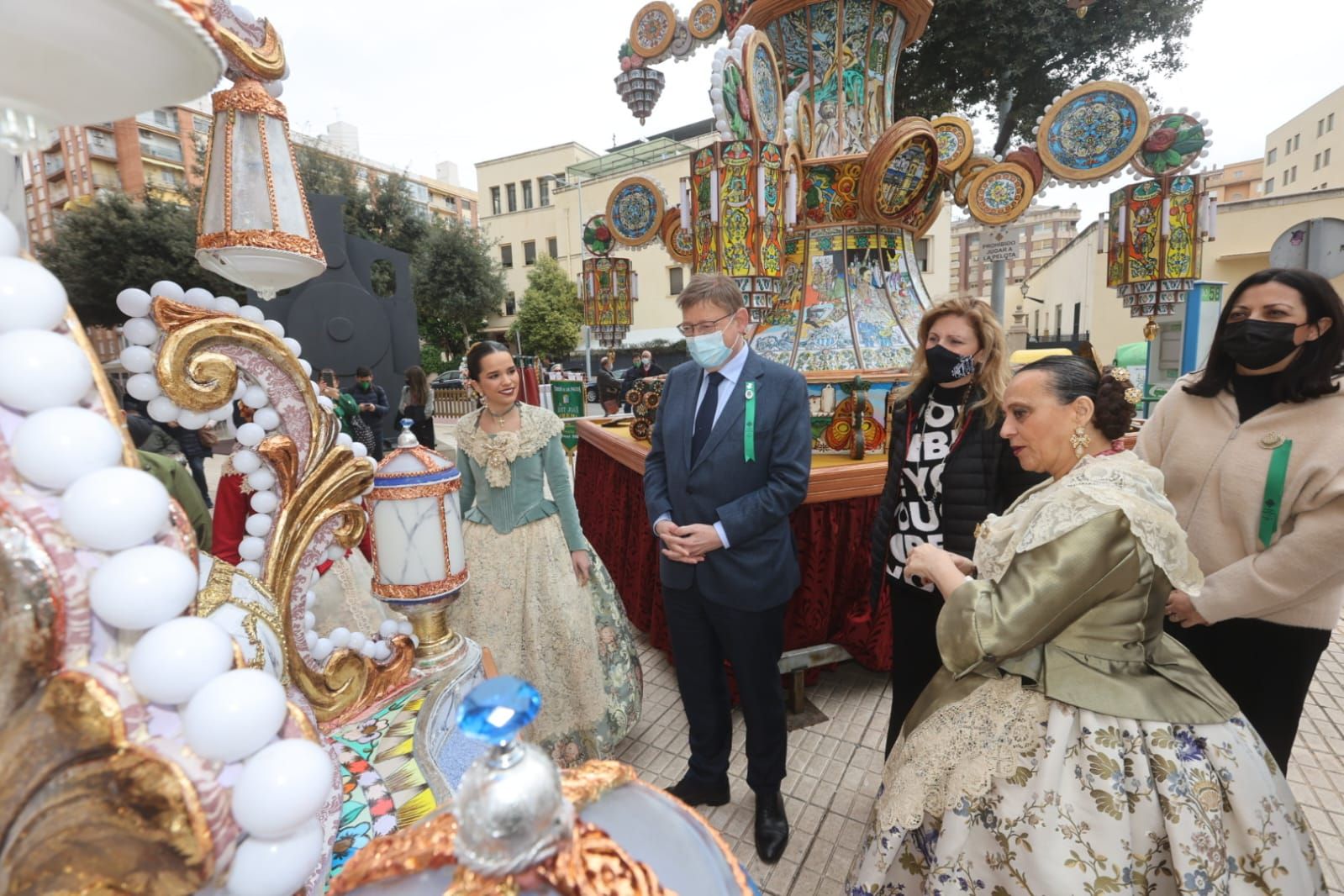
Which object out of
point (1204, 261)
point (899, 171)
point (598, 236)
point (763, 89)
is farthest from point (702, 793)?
point (1204, 261)

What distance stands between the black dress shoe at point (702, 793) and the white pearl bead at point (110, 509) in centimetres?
237

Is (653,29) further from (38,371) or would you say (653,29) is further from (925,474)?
(38,371)

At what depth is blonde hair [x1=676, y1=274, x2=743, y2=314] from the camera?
6.83 ft

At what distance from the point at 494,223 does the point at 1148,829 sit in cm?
3411

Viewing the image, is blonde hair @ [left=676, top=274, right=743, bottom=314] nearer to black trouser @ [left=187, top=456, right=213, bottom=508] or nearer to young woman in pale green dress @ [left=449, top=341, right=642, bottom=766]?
young woman in pale green dress @ [left=449, top=341, right=642, bottom=766]

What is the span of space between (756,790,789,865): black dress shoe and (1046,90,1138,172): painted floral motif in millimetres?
4786

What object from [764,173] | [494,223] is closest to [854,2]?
[764,173]

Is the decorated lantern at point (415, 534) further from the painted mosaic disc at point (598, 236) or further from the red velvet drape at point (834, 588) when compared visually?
the painted mosaic disc at point (598, 236)

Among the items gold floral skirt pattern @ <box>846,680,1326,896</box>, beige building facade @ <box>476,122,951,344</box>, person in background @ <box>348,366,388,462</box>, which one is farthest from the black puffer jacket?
beige building facade @ <box>476,122,951,344</box>

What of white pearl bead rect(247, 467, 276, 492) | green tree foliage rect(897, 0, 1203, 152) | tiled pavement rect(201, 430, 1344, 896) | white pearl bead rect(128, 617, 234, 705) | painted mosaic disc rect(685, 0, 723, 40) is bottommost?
tiled pavement rect(201, 430, 1344, 896)

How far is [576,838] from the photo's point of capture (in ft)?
1.69

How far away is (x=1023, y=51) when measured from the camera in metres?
9.08

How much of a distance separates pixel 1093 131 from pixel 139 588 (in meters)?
5.74

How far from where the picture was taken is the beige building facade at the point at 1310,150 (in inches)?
1031
